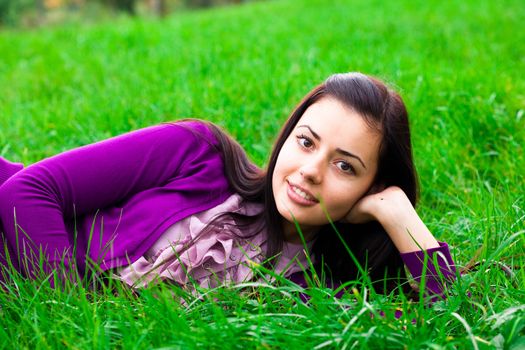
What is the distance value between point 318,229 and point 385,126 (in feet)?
1.60

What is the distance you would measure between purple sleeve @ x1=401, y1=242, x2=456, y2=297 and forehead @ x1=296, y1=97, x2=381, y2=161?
1.21 ft

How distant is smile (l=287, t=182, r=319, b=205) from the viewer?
2.18 m

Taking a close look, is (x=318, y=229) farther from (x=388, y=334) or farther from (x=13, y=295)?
(x=13, y=295)

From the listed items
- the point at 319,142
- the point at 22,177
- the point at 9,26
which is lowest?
the point at 9,26

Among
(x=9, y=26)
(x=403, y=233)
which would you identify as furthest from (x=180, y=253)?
(x=9, y=26)

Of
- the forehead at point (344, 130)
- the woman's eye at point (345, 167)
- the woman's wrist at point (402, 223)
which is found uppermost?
the forehead at point (344, 130)

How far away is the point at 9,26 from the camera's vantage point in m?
16.6

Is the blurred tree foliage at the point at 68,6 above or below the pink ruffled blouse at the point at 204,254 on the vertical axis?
below

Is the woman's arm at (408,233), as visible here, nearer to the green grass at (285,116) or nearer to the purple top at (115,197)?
the purple top at (115,197)

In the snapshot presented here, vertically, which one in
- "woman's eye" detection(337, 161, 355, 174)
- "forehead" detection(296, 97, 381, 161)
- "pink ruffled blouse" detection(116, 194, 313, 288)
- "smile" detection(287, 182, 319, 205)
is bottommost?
"pink ruffled blouse" detection(116, 194, 313, 288)

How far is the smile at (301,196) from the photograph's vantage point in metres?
2.18

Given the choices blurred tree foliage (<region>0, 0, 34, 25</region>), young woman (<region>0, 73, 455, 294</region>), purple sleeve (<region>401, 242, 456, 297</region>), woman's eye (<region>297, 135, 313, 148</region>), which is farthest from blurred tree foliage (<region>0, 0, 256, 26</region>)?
→ purple sleeve (<region>401, 242, 456, 297</region>)

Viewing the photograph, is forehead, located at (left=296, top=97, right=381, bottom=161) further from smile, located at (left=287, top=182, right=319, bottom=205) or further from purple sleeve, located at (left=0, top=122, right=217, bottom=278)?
purple sleeve, located at (left=0, top=122, right=217, bottom=278)

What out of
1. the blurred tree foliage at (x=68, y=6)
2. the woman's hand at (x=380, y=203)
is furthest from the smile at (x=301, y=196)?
the blurred tree foliage at (x=68, y=6)
